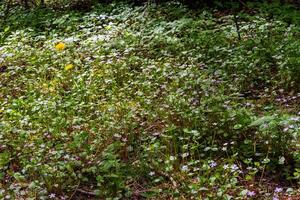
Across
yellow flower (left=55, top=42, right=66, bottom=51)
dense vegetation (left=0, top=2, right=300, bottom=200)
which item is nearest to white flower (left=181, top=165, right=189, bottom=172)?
dense vegetation (left=0, top=2, right=300, bottom=200)

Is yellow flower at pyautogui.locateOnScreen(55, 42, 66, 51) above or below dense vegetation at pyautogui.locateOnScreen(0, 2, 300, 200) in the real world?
below

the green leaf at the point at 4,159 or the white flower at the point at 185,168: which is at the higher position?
the white flower at the point at 185,168

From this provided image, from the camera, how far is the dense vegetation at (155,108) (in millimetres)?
4316

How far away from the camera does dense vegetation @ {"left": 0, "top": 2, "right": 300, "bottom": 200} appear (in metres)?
4.32

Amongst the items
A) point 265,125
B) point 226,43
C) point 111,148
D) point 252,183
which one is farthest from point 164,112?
point 226,43

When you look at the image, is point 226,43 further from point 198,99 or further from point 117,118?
point 117,118

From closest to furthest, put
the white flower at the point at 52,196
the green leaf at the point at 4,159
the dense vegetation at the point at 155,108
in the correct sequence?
1. the white flower at the point at 52,196
2. the dense vegetation at the point at 155,108
3. the green leaf at the point at 4,159

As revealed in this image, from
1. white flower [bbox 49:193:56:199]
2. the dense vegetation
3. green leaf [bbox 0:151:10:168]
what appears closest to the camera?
white flower [bbox 49:193:56:199]

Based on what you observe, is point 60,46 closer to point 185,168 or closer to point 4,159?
point 4,159

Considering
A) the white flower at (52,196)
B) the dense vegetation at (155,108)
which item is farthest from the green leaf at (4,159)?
→ the white flower at (52,196)

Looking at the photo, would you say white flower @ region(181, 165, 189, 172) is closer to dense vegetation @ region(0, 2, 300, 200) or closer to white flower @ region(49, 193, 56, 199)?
dense vegetation @ region(0, 2, 300, 200)

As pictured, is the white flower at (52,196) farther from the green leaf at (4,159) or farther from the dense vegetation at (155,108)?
the green leaf at (4,159)

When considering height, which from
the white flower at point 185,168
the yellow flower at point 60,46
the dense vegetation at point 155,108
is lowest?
the yellow flower at point 60,46

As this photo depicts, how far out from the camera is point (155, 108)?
5.61m
